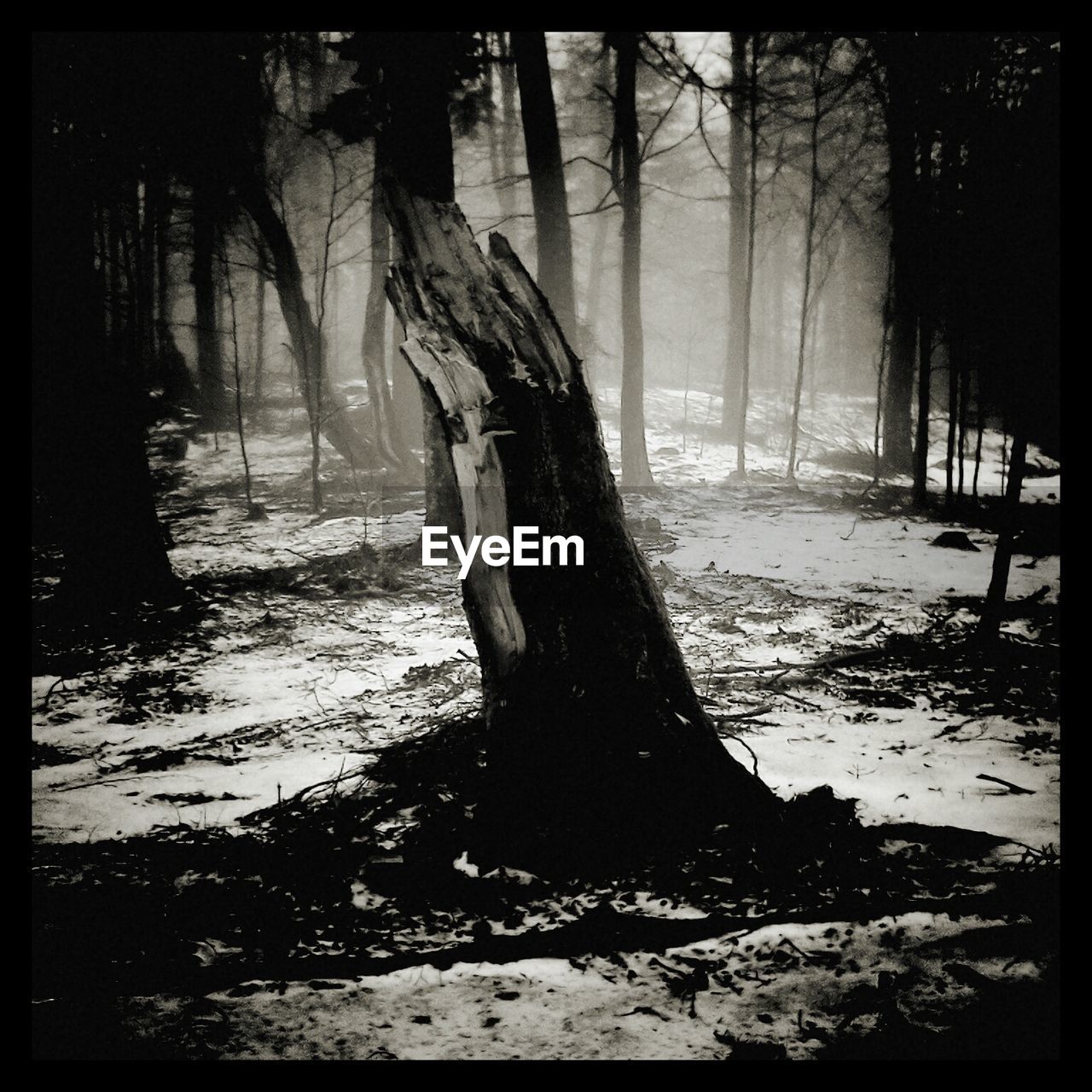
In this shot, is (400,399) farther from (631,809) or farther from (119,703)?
(631,809)

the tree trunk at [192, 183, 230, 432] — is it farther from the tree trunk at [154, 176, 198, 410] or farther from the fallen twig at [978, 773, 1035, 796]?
the fallen twig at [978, 773, 1035, 796]

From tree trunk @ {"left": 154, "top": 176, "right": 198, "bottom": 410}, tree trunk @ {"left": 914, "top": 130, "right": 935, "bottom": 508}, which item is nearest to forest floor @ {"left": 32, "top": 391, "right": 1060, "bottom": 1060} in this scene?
tree trunk @ {"left": 914, "top": 130, "right": 935, "bottom": 508}

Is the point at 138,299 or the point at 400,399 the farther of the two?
the point at 400,399

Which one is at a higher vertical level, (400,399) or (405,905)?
(400,399)

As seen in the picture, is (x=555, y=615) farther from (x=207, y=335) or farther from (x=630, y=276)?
(x=207, y=335)

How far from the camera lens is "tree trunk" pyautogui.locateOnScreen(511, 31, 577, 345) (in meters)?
9.02

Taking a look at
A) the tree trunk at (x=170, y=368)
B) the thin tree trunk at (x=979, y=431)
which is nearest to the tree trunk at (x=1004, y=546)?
the thin tree trunk at (x=979, y=431)

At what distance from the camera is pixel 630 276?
10.5 metres

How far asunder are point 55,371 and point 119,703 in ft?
8.11

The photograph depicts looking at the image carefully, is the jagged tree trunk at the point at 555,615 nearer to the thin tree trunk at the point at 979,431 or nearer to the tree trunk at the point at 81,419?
the tree trunk at the point at 81,419

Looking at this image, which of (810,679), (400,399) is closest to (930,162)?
(810,679)

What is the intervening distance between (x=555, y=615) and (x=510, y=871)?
89 centimetres

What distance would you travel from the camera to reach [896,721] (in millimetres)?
3346

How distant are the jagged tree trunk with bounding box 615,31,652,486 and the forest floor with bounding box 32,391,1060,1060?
5449 millimetres
